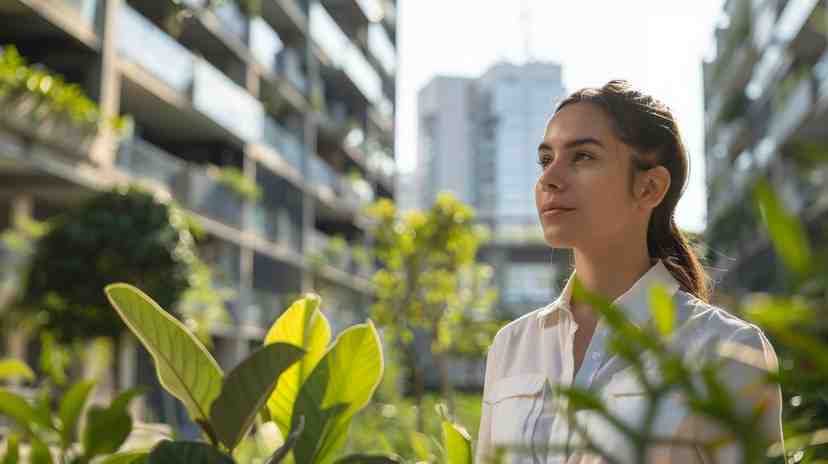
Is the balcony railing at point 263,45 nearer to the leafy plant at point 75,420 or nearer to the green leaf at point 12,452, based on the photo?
the leafy plant at point 75,420

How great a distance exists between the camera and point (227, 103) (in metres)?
18.4

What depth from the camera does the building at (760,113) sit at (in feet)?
63.8

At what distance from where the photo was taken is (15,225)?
1188 centimetres

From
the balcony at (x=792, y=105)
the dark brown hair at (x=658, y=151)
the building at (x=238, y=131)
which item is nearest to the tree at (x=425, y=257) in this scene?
the building at (x=238, y=131)

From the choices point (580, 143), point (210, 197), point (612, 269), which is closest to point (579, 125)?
point (580, 143)

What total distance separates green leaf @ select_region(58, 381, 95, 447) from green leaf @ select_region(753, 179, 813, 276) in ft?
2.82

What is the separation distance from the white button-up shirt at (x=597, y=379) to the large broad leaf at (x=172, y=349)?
361mm

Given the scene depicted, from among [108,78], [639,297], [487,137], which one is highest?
[487,137]

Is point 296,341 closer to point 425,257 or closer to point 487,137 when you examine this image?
point 425,257

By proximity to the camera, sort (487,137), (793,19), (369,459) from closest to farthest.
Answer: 1. (369,459)
2. (793,19)
3. (487,137)

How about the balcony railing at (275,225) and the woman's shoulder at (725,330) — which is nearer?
the woman's shoulder at (725,330)

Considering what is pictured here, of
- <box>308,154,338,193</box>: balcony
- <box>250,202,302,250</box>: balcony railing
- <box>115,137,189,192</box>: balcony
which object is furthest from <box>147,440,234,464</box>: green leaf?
<box>308,154,338,193</box>: balcony

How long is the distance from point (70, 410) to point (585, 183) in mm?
858

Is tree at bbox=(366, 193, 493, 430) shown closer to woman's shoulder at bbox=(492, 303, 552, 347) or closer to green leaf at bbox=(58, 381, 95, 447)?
woman's shoulder at bbox=(492, 303, 552, 347)
